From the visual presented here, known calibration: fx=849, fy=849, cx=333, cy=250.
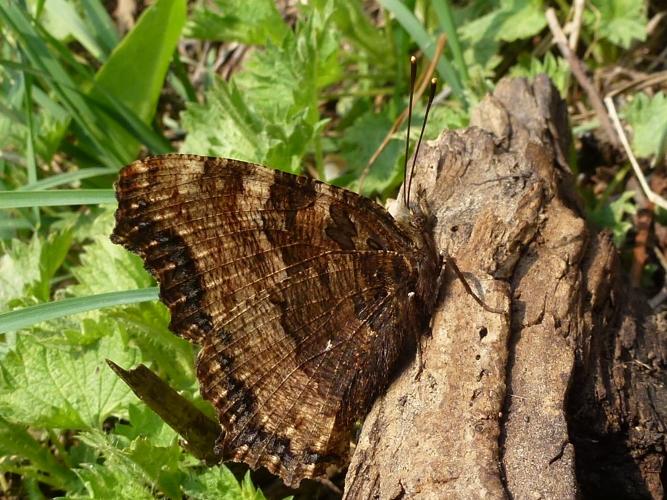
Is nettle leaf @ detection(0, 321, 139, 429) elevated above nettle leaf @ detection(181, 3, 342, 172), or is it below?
below

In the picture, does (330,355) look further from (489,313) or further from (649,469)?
(649,469)

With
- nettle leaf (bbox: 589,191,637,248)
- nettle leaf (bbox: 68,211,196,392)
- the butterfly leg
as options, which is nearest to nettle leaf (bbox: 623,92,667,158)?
nettle leaf (bbox: 589,191,637,248)

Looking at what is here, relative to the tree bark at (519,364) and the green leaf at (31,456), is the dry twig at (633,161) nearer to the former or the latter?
the tree bark at (519,364)

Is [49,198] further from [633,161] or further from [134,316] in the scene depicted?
[633,161]

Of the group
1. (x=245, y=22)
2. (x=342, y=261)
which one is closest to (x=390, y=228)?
(x=342, y=261)

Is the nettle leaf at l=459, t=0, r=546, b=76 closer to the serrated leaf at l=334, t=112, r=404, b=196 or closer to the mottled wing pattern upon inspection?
the serrated leaf at l=334, t=112, r=404, b=196

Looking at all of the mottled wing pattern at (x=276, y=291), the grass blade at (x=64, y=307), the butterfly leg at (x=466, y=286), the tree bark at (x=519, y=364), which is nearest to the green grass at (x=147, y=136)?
the grass blade at (x=64, y=307)
